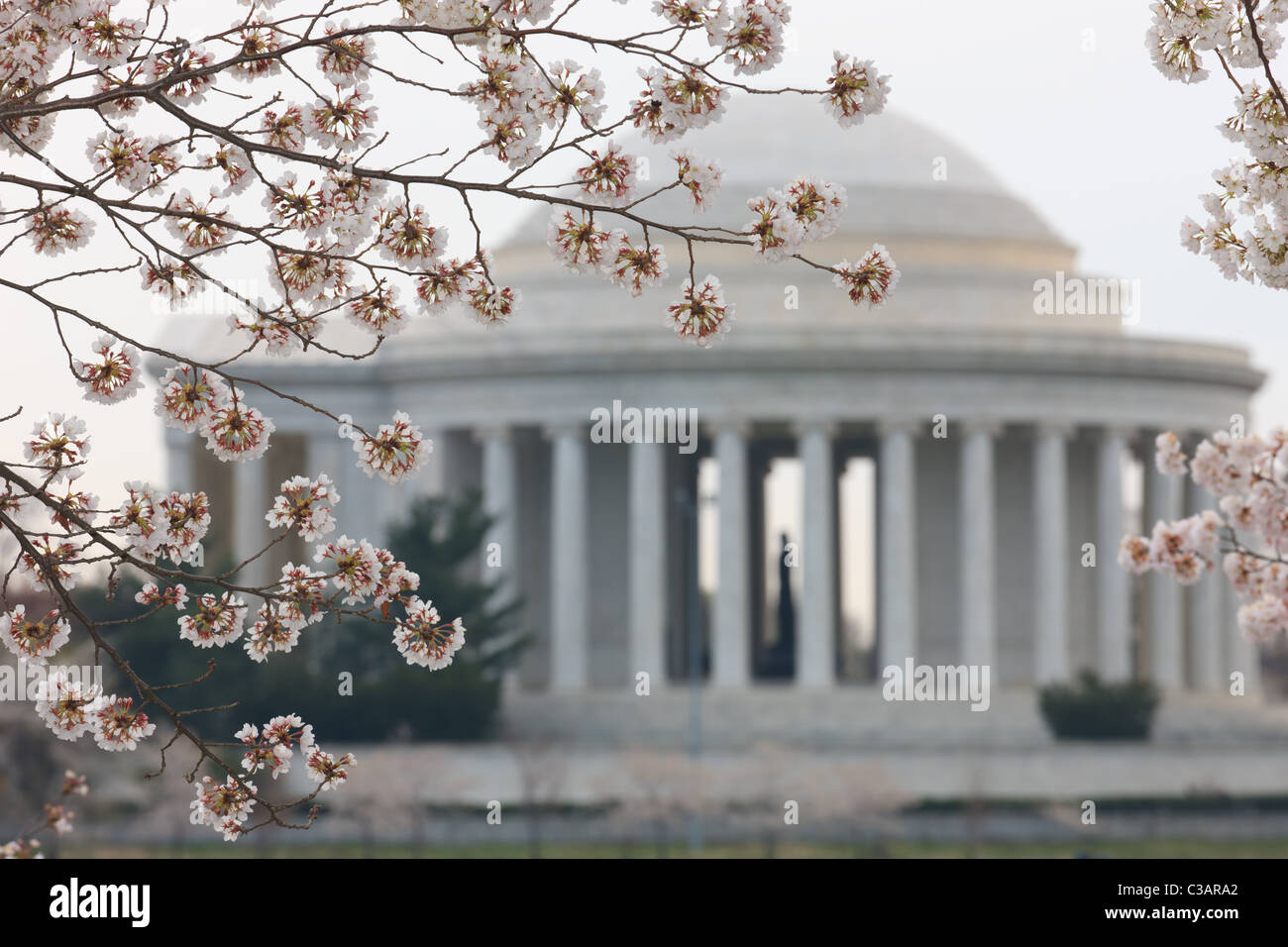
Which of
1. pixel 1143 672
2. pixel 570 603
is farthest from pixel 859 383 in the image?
pixel 1143 672

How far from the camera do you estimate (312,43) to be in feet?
52.6

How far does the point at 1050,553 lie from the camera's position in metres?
83.7

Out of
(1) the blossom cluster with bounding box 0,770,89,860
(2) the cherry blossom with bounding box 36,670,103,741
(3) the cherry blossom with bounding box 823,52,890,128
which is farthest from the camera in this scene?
(1) the blossom cluster with bounding box 0,770,89,860

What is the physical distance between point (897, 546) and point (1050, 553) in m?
6.15

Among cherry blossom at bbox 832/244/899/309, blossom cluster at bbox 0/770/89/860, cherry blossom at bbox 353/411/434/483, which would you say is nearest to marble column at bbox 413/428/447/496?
blossom cluster at bbox 0/770/89/860

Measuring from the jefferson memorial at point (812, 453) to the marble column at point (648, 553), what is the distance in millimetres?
106

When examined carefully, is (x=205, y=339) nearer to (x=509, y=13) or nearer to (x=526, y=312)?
(x=526, y=312)

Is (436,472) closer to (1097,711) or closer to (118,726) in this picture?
(1097,711)

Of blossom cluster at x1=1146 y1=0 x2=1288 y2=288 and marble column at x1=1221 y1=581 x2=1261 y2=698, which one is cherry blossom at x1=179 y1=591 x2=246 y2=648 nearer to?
blossom cluster at x1=1146 y1=0 x2=1288 y2=288

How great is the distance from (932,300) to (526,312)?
1618 centimetres

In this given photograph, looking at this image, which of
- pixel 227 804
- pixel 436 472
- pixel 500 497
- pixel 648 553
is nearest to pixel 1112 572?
pixel 648 553

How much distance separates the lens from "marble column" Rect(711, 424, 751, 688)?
8144cm

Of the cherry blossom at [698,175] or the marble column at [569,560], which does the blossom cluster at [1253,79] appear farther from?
the marble column at [569,560]

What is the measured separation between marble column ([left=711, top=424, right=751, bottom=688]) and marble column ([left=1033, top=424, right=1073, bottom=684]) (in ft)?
37.1
